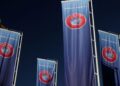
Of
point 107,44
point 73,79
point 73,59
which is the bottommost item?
point 73,79

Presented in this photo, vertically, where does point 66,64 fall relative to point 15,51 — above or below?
below

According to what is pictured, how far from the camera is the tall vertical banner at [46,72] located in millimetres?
22078

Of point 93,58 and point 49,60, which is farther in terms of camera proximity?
point 49,60

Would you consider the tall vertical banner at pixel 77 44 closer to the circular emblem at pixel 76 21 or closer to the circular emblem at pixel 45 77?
the circular emblem at pixel 76 21

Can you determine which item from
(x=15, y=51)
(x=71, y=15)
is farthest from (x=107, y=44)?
(x=15, y=51)

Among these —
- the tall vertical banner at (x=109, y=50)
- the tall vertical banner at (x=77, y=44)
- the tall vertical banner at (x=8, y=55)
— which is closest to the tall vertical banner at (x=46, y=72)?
the tall vertical banner at (x=8, y=55)

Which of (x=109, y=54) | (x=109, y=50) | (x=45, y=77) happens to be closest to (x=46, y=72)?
(x=45, y=77)

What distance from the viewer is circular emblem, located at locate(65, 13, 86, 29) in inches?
479

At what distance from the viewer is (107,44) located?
15.4 m

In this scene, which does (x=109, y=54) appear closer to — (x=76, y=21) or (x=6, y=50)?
(x=76, y=21)

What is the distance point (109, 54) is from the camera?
15.7m

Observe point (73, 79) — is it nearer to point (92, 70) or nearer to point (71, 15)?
point (92, 70)

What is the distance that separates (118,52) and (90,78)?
5613 millimetres

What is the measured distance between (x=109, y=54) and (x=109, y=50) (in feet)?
0.90
